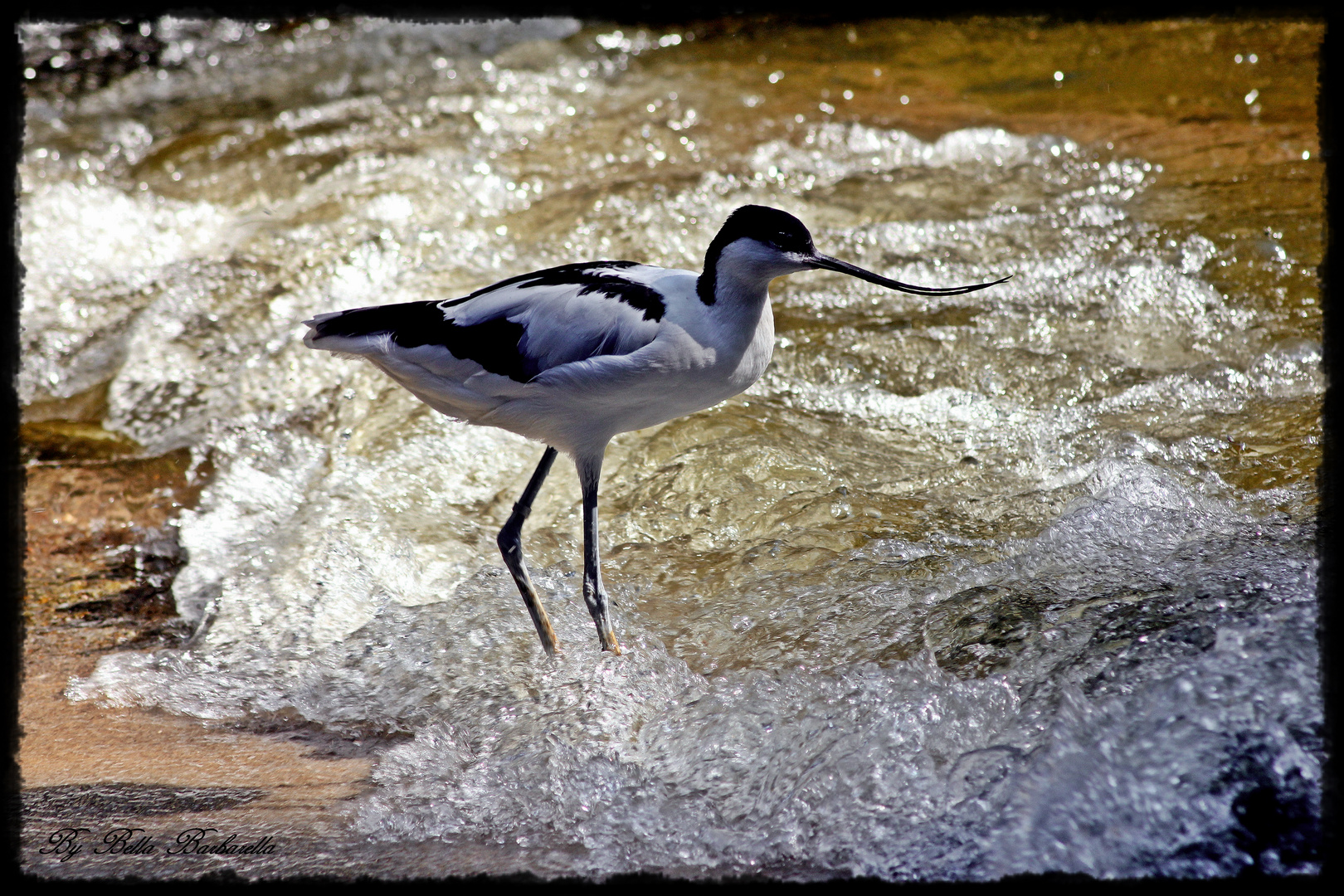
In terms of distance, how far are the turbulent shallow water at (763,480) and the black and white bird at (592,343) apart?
0.61 m

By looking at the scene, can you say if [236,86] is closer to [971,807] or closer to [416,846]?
[416,846]

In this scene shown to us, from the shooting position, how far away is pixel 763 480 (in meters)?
4.45

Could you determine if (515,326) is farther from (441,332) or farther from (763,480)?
(763,480)

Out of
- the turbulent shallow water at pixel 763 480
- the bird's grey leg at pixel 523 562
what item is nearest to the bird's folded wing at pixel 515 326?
the bird's grey leg at pixel 523 562

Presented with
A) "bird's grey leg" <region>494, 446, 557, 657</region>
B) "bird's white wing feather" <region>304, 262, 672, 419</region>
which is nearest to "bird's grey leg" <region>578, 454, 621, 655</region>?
"bird's grey leg" <region>494, 446, 557, 657</region>

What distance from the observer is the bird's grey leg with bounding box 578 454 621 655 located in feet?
11.9

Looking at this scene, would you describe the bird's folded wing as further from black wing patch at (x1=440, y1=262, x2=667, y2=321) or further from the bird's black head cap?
the bird's black head cap

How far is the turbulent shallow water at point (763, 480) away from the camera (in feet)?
9.18

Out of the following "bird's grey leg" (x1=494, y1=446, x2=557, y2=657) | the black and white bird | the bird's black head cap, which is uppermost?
the bird's black head cap

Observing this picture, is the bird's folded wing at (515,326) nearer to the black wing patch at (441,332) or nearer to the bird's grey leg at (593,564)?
the black wing patch at (441,332)

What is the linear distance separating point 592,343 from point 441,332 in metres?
0.57

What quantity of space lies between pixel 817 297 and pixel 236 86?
5.95 m

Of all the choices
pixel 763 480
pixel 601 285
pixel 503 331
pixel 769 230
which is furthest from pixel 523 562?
pixel 769 230

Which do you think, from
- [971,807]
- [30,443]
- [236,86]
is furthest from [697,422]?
[236,86]
